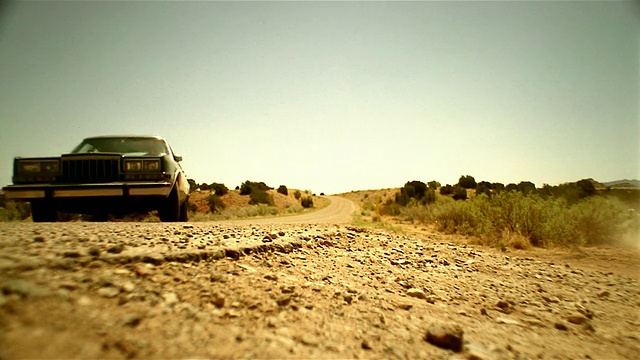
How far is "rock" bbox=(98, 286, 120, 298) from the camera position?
61.1 inches

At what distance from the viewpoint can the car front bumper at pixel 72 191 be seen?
179 inches

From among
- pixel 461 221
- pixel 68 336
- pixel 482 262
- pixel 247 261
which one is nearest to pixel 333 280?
pixel 247 261

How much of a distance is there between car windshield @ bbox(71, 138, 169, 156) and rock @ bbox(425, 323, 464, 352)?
584 centimetres

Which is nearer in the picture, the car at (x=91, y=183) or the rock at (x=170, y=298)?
the rock at (x=170, y=298)

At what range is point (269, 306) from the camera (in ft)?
6.26

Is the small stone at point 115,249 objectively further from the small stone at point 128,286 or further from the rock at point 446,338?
the rock at point 446,338

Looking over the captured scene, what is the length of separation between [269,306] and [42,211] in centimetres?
553

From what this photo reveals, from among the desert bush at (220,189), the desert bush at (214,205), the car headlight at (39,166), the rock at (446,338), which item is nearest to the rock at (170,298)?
the rock at (446,338)

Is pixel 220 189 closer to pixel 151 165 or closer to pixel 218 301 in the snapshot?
pixel 151 165

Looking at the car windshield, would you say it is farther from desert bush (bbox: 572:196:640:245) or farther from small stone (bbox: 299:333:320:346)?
desert bush (bbox: 572:196:640:245)

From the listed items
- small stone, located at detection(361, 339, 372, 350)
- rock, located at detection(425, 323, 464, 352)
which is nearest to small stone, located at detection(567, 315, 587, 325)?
rock, located at detection(425, 323, 464, 352)

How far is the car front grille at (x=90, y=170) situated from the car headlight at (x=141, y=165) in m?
0.16

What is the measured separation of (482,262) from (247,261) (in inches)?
161

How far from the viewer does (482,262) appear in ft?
15.8
